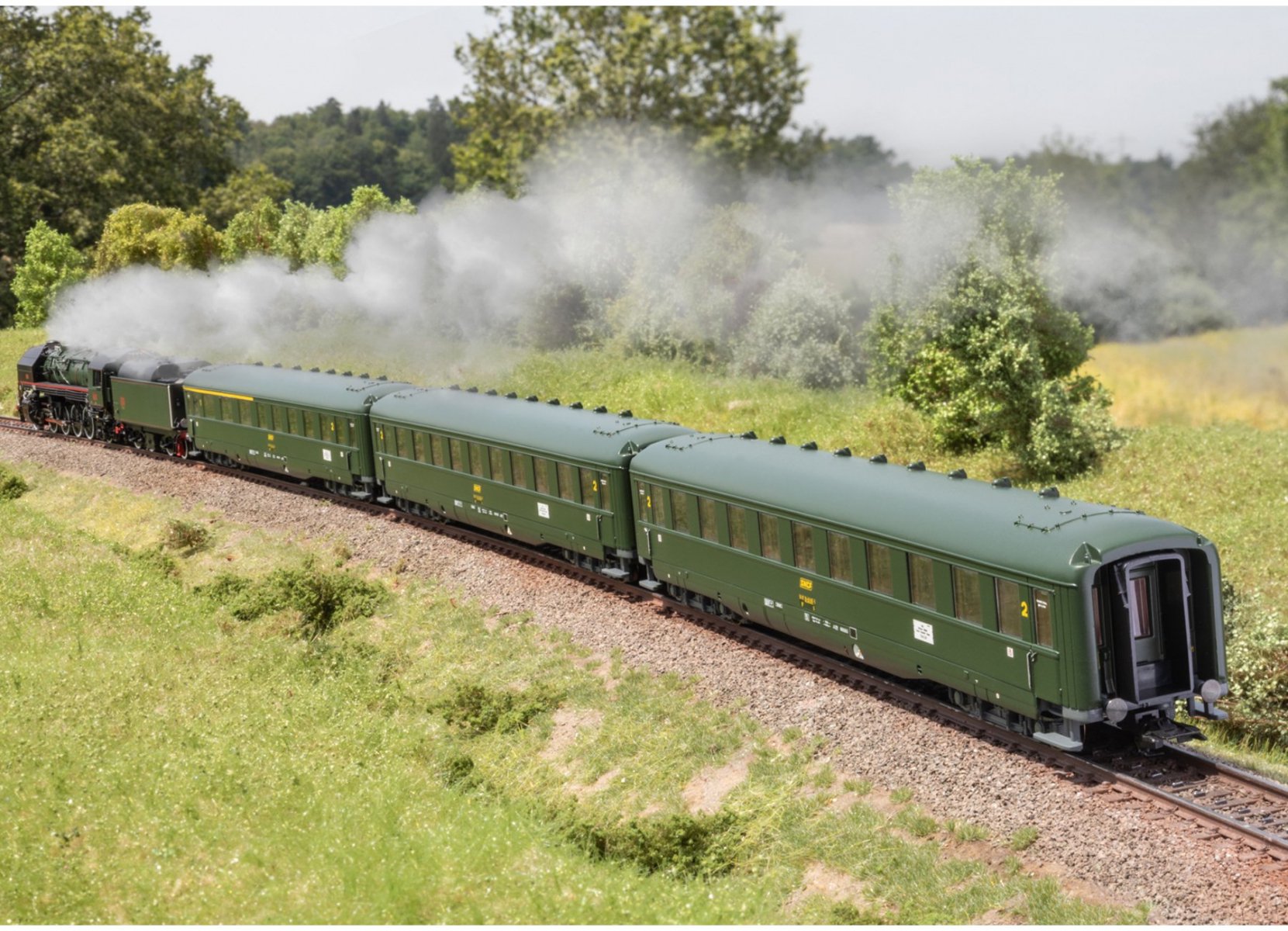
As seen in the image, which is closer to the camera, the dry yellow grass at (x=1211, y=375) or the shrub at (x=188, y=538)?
the dry yellow grass at (x=1211, y=375)

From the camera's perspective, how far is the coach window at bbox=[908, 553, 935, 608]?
722 inches

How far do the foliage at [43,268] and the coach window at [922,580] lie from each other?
6940 centimetres

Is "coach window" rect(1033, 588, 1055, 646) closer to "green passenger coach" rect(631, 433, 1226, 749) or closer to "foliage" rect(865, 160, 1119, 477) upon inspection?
"green passenger coach" rect(631, 433, 1226, 749)

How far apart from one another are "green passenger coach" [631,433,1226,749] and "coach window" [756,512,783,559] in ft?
0.07

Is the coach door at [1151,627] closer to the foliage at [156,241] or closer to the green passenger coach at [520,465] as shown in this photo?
the green passenger coach at [520,465]

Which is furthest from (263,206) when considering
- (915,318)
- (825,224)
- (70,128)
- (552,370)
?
(915,318)

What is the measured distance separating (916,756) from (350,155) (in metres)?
123

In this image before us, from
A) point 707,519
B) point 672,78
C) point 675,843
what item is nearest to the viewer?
point 675,843

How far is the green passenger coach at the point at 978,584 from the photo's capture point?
16516mm

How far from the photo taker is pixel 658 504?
24328 millimetres

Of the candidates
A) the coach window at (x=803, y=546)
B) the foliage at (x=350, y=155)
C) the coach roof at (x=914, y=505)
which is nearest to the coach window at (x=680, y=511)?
the coach roof at (x=914, y=505)

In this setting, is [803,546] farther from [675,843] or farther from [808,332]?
[808,332]

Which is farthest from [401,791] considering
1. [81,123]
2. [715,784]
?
[81,123]

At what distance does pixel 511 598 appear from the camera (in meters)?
27.0
